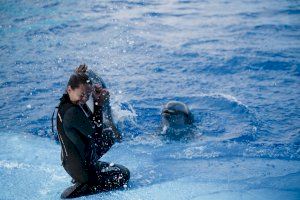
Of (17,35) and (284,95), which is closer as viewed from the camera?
(284,95)

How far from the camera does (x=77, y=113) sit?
407cm

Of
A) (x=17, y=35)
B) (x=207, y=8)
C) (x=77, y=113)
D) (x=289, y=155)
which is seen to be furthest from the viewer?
(x=207, y=8)

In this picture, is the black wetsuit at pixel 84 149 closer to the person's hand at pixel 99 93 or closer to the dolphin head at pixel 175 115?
the person's hand at pixel 99 93

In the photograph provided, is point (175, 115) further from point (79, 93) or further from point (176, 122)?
point (79, 93)

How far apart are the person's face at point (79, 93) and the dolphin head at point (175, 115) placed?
2.98 meters

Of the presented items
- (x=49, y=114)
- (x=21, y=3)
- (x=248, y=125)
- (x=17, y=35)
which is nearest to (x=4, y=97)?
(x=49, y=114)

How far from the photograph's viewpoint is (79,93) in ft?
13.5

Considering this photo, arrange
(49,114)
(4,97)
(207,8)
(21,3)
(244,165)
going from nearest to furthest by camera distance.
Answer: (244,165)
(49,114)
(4,97)
(207,8)
(21,3)

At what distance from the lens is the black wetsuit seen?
4100 mm

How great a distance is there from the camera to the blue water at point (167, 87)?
5.28m

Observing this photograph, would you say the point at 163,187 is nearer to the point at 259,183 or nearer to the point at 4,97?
the point at 259,183

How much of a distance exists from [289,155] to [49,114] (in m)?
4.92

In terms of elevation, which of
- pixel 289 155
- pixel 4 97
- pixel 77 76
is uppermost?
pixel 77 76

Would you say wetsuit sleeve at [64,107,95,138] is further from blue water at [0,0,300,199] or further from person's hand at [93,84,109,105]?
blue water at [0,0,300,199]
